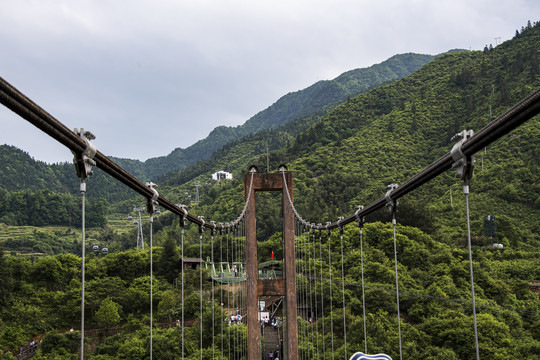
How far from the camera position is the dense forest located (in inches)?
502

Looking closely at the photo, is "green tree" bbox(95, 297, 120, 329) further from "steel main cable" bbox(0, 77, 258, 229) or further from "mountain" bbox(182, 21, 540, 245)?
"steel main cable" bbox(0, 77, 258, 229)

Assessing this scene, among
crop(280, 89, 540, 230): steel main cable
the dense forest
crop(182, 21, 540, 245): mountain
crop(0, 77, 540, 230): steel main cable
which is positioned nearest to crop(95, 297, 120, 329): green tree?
the dense forest

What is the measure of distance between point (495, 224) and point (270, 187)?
51.9ft

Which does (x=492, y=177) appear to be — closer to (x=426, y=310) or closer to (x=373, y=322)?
(x=426, y=310)

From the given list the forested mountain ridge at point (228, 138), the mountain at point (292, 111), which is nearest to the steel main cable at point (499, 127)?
the forested mountain ridge at point (228, 138)

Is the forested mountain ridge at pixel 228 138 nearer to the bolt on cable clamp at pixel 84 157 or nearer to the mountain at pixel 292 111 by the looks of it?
the mountain at pixel 292 111

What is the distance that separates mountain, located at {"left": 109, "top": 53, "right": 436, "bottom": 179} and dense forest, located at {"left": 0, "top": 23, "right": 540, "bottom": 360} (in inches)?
3216

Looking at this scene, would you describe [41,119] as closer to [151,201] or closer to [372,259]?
[151,201]

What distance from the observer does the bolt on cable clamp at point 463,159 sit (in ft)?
7.42

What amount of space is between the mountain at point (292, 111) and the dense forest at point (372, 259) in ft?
268

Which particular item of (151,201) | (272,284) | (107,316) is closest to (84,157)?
(151,201)

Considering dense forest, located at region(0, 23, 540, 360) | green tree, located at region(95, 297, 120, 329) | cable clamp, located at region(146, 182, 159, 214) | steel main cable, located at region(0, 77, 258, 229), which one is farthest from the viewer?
green tree, located at region(95, 297, 120, 329)

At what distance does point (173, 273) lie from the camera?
80.0 ft

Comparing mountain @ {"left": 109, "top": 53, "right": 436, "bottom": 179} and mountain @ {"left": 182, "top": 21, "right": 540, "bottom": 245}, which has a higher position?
mountain @ {"left": 109, "top": 53, "right": 436, "bottom": 179}
